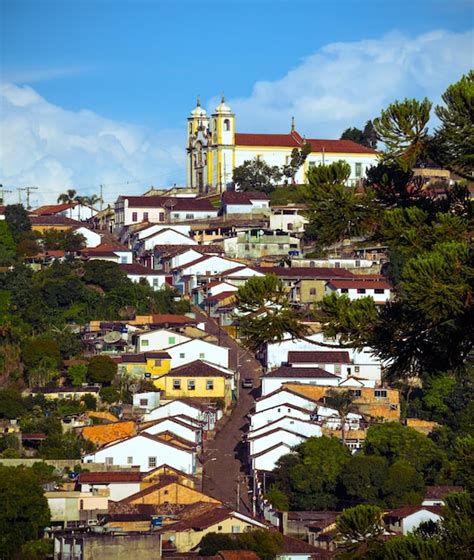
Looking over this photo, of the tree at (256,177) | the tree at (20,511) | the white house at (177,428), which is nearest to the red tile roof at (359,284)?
the white house at (177,428)

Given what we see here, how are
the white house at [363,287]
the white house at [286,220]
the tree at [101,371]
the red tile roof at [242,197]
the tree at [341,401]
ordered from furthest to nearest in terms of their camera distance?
the red tile roof at [242,197] < the white house at [286,220] < the white house at [363,287] < the tree at [101,371] < the tree at [341,401]

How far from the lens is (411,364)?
15.2 m

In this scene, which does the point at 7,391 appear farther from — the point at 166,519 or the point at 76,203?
the point at 76,203

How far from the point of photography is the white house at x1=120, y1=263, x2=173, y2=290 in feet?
218

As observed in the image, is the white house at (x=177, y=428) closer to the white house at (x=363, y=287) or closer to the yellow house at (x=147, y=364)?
the yellow house at (x=147, y=364)

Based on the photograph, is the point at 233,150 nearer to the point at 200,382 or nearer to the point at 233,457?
the point at 200,382

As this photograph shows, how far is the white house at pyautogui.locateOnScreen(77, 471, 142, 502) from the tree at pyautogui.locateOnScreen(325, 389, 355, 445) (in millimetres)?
7089

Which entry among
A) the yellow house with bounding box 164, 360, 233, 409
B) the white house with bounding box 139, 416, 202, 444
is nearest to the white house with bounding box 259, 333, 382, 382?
the yellow house with bounding box 164, 360, 233, 409

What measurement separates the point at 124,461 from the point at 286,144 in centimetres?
3912

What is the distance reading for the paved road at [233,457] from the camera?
46881 mm

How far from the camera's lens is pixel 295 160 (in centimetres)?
8356

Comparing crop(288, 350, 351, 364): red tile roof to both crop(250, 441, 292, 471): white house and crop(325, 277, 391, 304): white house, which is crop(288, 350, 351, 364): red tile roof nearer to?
crop(325, 277, 391, 304): white house

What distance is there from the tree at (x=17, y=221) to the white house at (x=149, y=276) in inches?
250

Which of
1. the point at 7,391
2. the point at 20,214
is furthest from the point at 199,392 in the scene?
the point at 20,214
